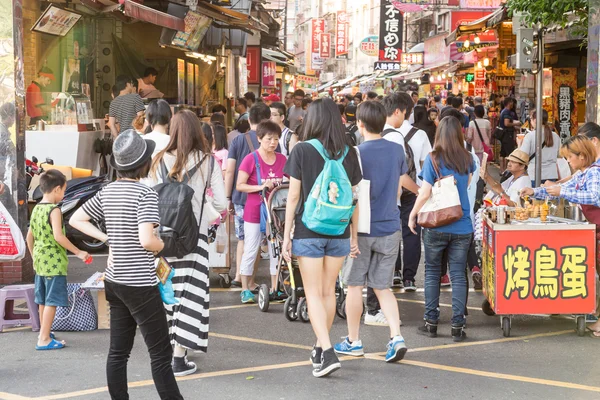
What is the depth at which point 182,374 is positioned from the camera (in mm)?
6441

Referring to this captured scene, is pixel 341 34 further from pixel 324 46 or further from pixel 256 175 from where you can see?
pixel 256 175

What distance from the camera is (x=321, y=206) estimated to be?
20.1ft

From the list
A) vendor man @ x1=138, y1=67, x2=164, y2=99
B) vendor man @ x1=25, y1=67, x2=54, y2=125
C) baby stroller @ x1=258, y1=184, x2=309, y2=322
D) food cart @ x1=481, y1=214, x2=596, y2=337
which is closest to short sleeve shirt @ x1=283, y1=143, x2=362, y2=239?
baby stroller @ x1=258, y1=184, x2=309, y2=322

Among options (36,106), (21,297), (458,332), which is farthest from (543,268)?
(36,106)

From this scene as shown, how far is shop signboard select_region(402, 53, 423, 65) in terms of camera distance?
43.9 meters

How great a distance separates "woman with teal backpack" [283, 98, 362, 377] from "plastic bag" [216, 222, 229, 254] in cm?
325

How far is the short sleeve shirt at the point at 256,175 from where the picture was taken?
28.3 feet

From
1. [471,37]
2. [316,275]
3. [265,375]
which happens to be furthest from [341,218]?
[471,37]

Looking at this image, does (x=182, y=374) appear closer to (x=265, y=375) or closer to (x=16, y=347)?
(x=265, y=375)

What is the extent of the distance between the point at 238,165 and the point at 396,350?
349cm

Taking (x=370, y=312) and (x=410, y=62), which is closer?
(x=370, y=312)

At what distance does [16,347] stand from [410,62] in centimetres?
3895

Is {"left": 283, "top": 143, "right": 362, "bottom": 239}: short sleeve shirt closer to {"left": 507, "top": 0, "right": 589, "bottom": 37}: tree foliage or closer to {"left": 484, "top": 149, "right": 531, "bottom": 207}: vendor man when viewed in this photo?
{"left": 484, "top": 149, "right": 531, "bottom": 207}: vendor man

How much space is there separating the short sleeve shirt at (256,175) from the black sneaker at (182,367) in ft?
8.17
